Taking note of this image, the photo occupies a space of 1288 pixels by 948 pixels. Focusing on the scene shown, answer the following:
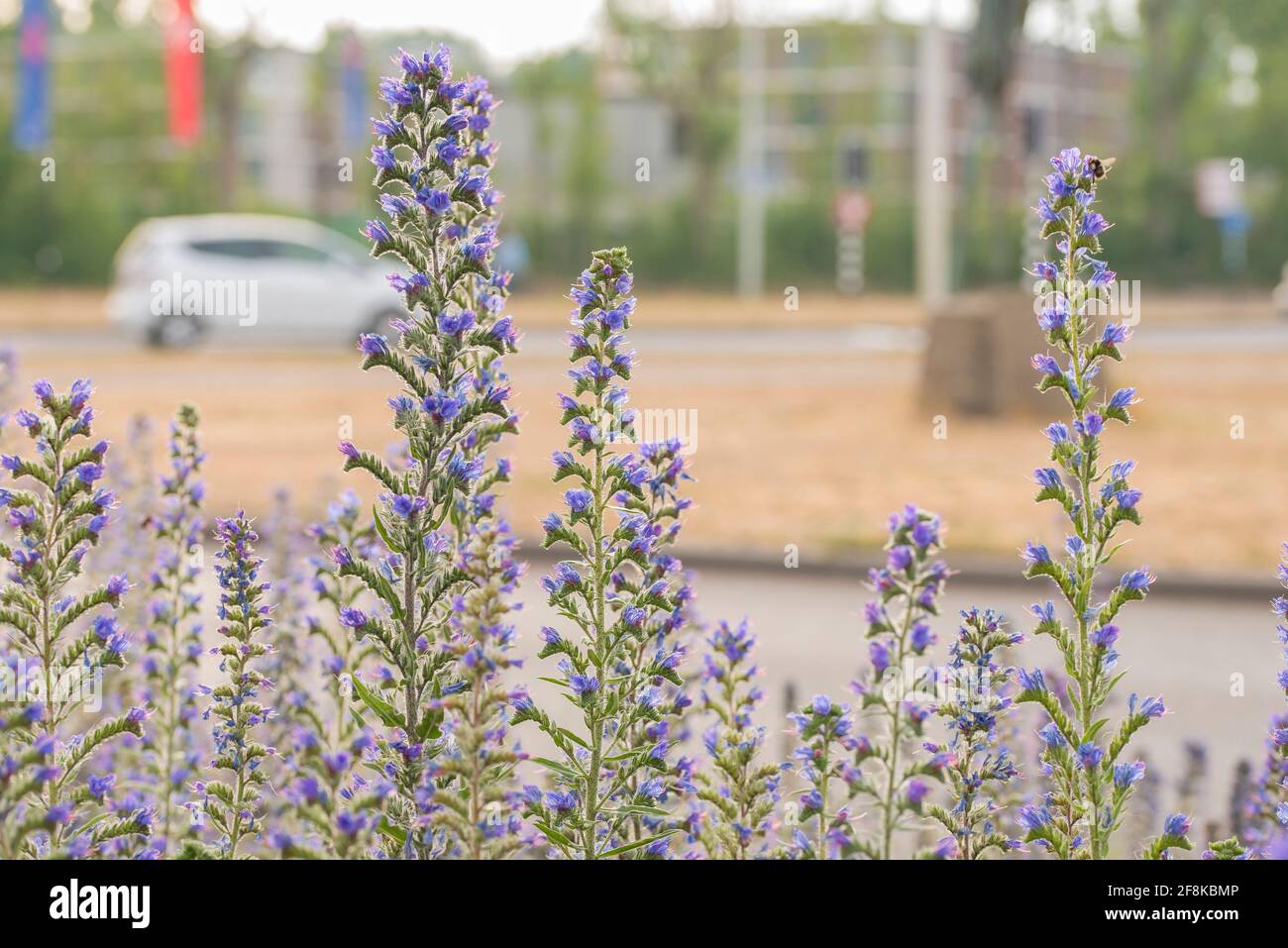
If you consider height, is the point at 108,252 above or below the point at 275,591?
above

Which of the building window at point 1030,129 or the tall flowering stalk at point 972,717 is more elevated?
the building window at point 1030,129

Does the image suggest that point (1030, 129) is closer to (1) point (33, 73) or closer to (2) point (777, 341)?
(2) point (777, 341)

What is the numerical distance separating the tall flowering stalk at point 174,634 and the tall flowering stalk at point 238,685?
91cm

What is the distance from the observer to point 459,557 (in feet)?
9.45

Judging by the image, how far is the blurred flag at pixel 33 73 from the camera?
41750 millimetres

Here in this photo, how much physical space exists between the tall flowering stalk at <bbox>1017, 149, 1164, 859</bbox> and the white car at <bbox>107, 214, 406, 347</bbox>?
92.6 feet

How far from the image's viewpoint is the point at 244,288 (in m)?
30.4

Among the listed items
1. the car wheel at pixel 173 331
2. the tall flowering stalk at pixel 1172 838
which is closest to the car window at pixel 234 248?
the car wheel at pixel 173 331

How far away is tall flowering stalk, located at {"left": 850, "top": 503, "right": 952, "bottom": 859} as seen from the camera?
9.90 feet

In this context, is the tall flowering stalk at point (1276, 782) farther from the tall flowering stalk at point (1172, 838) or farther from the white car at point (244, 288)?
the white car at point (244, 288)

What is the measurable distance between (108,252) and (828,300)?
65.1ft

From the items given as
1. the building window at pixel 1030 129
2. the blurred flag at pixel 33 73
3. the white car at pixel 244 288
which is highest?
the blurred flag at pixel 33 73
